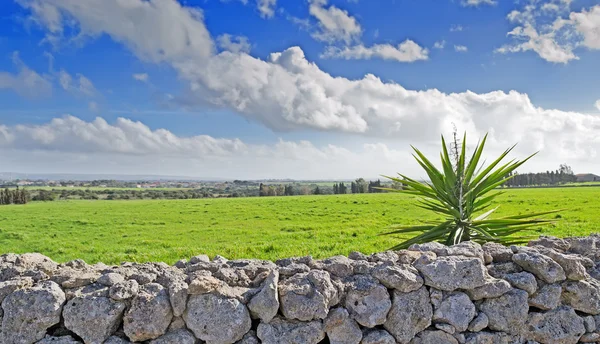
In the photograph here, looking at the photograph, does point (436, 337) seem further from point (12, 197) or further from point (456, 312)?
point (12, 197)

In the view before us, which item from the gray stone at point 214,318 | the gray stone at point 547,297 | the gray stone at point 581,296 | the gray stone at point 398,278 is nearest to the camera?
the gray stone at point 214,318

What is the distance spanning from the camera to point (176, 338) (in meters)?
3.58

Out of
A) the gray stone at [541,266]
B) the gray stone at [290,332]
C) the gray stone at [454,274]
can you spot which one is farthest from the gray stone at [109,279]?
the gray stone at [541,266]

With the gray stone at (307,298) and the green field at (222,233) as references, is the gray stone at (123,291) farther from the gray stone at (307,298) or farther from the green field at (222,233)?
the green field at (222,233)

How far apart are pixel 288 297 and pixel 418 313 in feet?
4.11

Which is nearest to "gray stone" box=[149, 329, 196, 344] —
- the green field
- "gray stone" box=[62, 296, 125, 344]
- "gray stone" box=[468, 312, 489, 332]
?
"gray stone" box=[62, 296, 125, 344]

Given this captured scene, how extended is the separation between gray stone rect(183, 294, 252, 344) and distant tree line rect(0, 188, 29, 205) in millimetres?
64015

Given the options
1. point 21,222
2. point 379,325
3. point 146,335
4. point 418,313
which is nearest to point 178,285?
point 146,335

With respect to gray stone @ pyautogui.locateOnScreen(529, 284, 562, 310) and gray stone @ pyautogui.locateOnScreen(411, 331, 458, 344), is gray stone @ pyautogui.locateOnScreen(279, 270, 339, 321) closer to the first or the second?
gray stone @ pyautogui.locateOnScreen(411, 331, 458, 344)

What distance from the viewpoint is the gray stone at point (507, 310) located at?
4215 mm

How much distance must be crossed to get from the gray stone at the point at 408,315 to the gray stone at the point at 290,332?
671 millimetres

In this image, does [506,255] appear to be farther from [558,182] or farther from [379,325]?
[558,182]

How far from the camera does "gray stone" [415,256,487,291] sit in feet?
13.4

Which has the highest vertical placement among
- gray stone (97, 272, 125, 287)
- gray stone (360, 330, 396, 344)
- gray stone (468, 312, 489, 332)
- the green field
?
gray stone (97, 272, 125, 287)
